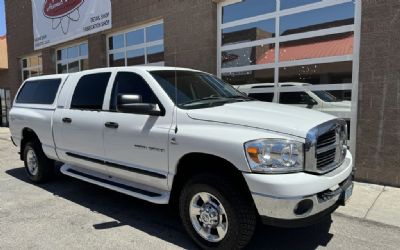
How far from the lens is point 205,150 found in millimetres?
3570

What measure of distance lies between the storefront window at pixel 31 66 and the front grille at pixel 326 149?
15.7 meters

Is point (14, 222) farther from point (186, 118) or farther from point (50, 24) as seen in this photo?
point (50, 24)

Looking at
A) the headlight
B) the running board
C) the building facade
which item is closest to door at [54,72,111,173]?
the running board

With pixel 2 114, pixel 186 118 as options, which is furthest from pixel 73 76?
pixel 2 114

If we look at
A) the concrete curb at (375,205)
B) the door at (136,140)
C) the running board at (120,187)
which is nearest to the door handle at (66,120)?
the running board at (120,187)

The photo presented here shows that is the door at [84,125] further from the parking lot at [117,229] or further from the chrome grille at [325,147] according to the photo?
the chrome grille at [325,147]

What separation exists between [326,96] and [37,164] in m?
5.51

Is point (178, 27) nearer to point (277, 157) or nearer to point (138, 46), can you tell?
point (138, 46)

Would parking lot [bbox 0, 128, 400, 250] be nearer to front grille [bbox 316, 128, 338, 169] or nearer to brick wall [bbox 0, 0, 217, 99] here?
front grille [bbox 316, 128, 338, 169]

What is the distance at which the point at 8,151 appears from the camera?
10852mm

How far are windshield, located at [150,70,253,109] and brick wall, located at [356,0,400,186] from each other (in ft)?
8.90

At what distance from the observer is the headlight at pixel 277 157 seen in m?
3.24

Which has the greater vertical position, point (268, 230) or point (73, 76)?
point (73, 76)

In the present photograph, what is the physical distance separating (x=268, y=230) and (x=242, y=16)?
5557 millimetres
